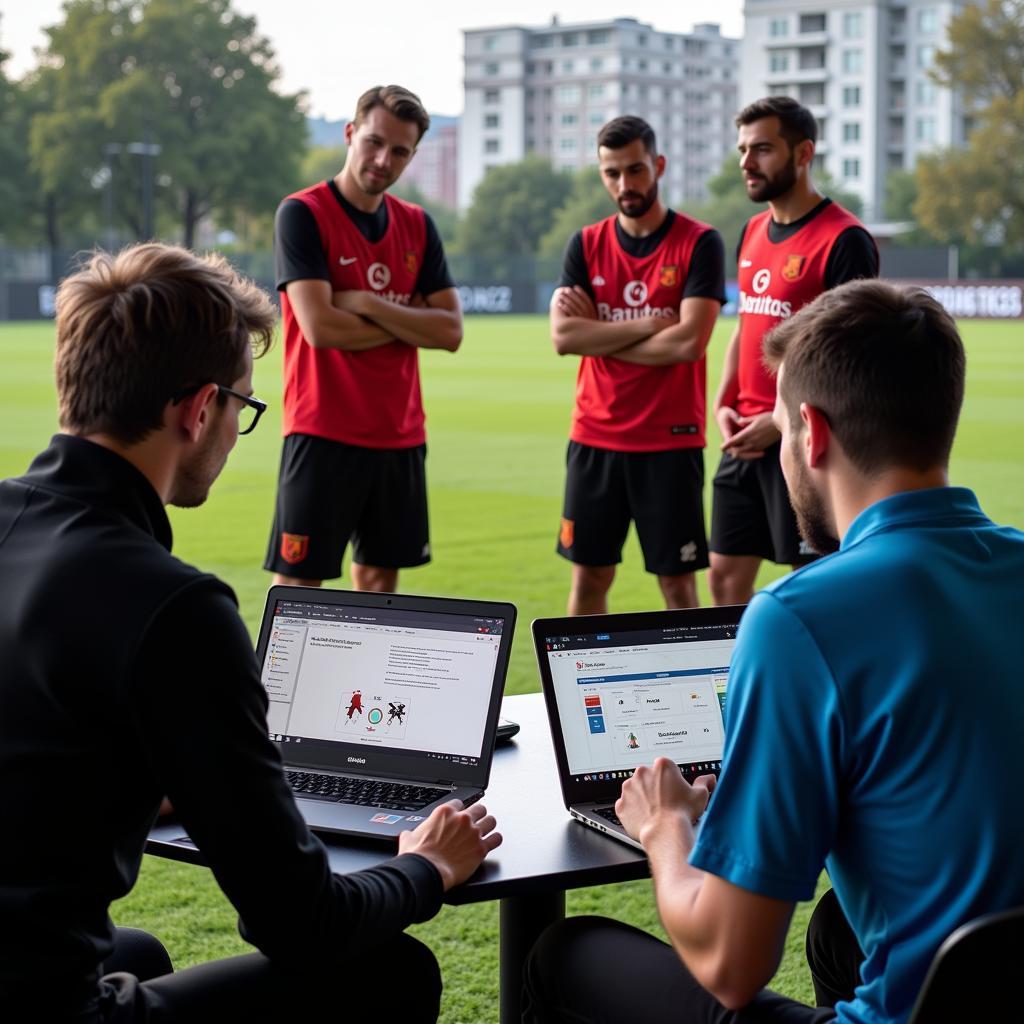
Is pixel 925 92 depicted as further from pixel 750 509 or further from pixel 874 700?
pixel 874 700

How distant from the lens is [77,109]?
75062 mm

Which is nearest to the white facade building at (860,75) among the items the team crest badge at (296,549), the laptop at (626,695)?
the team crest badge at (296,549)

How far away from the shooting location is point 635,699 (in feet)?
8.69

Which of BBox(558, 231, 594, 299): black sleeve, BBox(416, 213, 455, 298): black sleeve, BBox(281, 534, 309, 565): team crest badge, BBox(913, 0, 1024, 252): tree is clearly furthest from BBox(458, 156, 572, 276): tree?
BBox(281, 534, 309, 565): team crest badge

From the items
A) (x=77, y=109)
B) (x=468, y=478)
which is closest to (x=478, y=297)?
(x=77, y=109)

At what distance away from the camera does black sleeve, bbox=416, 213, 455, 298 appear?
247 inches

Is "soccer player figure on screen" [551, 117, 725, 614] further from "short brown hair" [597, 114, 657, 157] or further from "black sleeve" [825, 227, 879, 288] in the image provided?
"black sleeve" [825, 227, 879, 288]

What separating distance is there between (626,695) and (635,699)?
2cm

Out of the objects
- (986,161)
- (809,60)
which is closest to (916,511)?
(986,161)

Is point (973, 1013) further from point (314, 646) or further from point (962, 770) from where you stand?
point (314, 646)

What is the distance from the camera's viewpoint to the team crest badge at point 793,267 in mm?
5867

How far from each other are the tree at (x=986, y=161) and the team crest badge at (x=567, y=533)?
216ft

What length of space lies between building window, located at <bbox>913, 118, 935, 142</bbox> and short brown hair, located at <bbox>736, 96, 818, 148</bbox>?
10540cm

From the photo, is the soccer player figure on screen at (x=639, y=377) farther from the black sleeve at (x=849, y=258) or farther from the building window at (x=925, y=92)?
the building window at (x=925, y=92)
